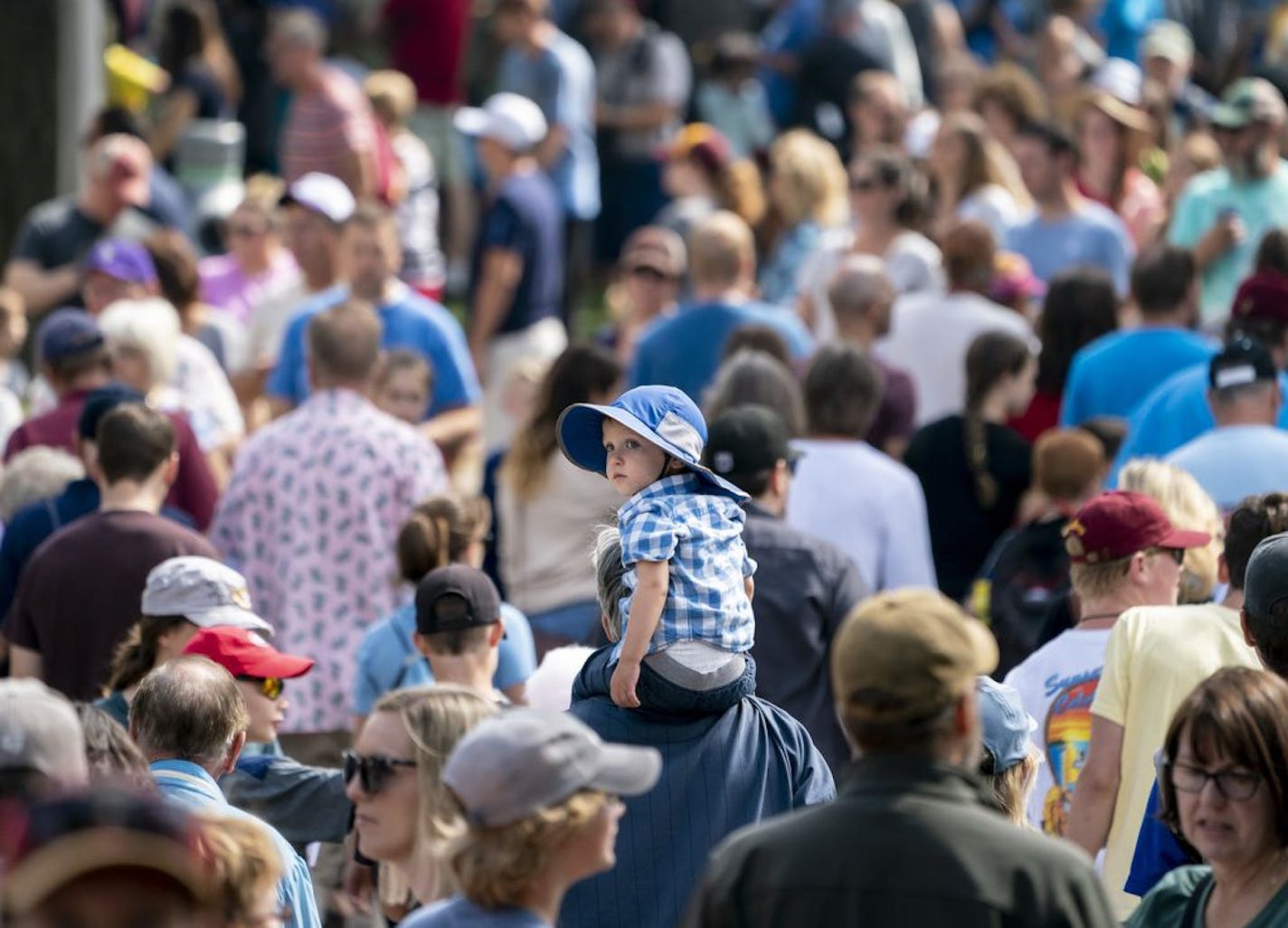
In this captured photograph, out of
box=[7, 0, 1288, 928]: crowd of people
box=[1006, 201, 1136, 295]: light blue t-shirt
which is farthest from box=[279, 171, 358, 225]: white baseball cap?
box=[1006, 201, 1136, 295]: light blue t-shirt

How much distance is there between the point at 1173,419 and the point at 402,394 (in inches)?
105

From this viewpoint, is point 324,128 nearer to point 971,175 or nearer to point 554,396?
point 971,175

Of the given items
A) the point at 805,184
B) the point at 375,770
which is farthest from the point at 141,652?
the point at 805,184

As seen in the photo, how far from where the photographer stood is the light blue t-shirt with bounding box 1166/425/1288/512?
712 centimetres

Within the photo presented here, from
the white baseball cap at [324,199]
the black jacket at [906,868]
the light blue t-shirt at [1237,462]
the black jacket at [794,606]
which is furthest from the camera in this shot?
the white baseball cap at [324,199]

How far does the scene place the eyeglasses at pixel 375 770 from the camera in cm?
436

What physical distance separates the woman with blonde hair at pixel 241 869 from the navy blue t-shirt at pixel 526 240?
27.6 feet

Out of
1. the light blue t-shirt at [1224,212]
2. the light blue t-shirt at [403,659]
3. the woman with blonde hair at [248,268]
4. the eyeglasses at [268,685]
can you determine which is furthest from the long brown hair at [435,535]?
the light blue t-shirt at [1224,212]

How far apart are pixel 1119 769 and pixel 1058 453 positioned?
2.35m

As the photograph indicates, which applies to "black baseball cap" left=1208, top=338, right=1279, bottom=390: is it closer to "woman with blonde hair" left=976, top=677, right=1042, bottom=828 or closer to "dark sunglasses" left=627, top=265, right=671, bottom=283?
"woman with blonde hair" left=976, top=677, right=1042, bottom=828

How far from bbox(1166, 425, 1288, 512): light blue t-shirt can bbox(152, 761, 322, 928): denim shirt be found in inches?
130

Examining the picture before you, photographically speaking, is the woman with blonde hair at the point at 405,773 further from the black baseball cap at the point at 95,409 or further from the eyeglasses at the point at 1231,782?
the black baseball cap at the point at 95,409

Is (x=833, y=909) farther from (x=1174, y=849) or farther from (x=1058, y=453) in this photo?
(x=1058, y=453)

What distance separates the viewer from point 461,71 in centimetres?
1647
